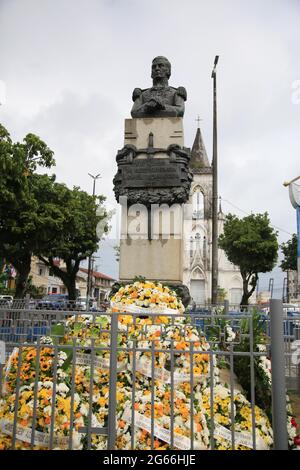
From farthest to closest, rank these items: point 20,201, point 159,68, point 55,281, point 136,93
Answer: point 55,281 < point 20,201 < point 136,93 < point 159,68

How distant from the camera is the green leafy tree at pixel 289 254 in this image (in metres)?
31.2

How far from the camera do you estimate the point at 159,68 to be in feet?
26.0

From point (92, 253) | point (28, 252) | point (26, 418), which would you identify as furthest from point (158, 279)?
point (92, 253)

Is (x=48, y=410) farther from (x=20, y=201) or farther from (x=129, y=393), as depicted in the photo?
(x=20, y=201)

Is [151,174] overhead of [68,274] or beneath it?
overhead

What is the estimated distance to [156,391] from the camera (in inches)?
142

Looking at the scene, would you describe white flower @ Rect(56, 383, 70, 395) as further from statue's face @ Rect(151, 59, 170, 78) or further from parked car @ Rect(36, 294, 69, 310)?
statue's face @ Rect(151, 59, 170, 78)

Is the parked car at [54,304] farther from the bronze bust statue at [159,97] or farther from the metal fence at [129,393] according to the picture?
the metal fence at [129,393]

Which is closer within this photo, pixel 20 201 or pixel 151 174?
pixel 151 174

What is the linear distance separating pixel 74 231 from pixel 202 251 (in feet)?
93.8

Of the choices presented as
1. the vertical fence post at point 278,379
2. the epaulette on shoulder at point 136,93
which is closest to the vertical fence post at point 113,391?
the vertical fence post at point 278,379

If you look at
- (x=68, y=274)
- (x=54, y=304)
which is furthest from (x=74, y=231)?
(x=54, y=304)

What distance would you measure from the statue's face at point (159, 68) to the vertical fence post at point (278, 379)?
618 centimetres
